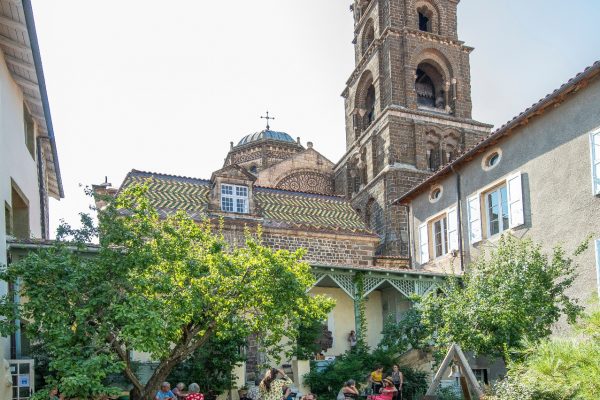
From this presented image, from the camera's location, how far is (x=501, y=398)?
10906 millimetres

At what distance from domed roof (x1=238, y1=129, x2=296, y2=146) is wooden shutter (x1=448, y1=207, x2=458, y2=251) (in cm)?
2399

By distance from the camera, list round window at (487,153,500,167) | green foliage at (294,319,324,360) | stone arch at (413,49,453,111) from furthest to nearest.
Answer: stone arch at (413,49,453,111) < round window at (487,153,500,167) < green foliage at (294,319,324,360)

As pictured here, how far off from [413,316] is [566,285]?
191 inches

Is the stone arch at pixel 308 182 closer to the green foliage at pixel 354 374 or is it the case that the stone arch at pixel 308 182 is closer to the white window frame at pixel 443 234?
the white window frame at pixel 443 234

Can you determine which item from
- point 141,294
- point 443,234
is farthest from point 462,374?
point 443,234

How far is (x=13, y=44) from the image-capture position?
14.7 metres

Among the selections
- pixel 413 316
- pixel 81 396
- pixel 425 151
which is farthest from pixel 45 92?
pixel 425 151

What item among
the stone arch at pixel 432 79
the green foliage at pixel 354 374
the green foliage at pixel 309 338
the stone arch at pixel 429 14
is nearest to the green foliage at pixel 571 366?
the green foliage at pixel 354 374

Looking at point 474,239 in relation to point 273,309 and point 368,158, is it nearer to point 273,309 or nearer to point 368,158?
point 273,309

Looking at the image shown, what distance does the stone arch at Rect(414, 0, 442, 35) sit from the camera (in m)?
36.6

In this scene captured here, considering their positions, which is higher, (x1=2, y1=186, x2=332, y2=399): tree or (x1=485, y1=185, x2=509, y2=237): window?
(x1=485, y1=185, x2=509, y2=237): window

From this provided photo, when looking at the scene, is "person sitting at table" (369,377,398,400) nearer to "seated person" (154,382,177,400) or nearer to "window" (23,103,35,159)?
"seated person" (154,382,177,400)

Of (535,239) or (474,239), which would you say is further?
(474,239)

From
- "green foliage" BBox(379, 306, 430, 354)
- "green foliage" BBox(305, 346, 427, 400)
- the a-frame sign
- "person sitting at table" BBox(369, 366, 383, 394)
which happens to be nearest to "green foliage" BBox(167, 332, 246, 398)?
"green foliage" BBox(305, 346, 427, 400)
